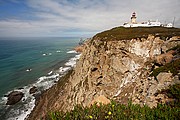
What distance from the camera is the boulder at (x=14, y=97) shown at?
40616 mm

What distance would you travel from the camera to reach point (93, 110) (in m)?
7.07

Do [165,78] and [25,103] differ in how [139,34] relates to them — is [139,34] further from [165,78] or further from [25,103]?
[25,103]

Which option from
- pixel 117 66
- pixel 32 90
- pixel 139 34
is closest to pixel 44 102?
pixel 32 90

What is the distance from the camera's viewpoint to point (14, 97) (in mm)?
42406

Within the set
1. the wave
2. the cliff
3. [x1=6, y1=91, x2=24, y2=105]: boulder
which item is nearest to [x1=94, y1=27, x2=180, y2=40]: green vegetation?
the cliff

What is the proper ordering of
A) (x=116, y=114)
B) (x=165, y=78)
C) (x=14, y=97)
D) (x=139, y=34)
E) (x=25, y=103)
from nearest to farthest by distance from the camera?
1. (x=116, y=114)
2. (x=165, y=78)
3. (x=139, y=34)
4. (x=25, y=103)
5. (x=14, y=97)

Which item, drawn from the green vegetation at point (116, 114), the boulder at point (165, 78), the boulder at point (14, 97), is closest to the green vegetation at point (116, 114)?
the green vegetation at point (116, 114)

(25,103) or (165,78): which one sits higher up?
(165,78)

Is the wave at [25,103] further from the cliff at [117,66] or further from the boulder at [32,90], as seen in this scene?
the cliff at [117,66]

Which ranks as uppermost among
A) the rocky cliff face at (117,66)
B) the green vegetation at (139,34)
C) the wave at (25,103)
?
the green vegetation at (139,34)

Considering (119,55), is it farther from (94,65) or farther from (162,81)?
(162,81)

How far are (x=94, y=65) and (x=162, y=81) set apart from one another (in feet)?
59.2

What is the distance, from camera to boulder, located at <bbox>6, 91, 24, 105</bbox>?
40616mm

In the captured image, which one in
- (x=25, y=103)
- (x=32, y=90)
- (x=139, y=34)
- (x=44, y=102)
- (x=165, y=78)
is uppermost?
(x=139, y=34)
